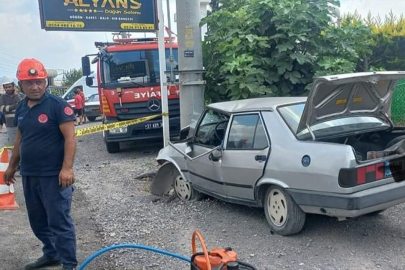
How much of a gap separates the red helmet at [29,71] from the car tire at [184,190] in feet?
9.45

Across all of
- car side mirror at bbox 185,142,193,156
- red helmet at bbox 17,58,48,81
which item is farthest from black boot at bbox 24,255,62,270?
car side mirror at bbox 185,142,193,156

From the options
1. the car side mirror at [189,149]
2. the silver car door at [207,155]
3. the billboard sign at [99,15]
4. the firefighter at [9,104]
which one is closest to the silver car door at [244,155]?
the silver car door at [207,155]

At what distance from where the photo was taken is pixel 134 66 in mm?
10578

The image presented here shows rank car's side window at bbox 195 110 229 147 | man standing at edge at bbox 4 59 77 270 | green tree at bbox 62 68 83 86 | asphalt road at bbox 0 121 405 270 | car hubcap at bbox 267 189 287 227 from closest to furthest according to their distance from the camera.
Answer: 1. man standing at edge at bbox 4 59 77 270
2. asphalt road at bbox 0 121 405 270
3. car hubcap at bbox 267 189 287 227
4. car's side window at bbox 195 110 229 147
5. green tree at bbox 62 68 83 86

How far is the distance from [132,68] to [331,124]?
21.9 feet

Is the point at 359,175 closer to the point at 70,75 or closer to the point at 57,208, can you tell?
the point at 57,208

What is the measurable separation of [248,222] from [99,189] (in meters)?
3.17

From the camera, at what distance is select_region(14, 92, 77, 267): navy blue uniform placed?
386 centimetres

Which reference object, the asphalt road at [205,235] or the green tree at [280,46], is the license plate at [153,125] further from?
the asphalt road at [205,235]

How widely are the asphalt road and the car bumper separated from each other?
1.42ft

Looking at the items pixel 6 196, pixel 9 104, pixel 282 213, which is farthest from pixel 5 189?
pixel 282 213

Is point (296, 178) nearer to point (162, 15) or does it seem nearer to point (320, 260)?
point (320, 260)

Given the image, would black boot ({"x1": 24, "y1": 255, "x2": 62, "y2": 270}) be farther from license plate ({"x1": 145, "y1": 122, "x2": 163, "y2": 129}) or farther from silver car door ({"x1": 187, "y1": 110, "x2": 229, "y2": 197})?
license plate ({"x1": 145, "y1": 122, "x2": 163, "y2": 129})

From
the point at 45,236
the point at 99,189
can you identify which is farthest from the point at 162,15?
the point at 45,236
